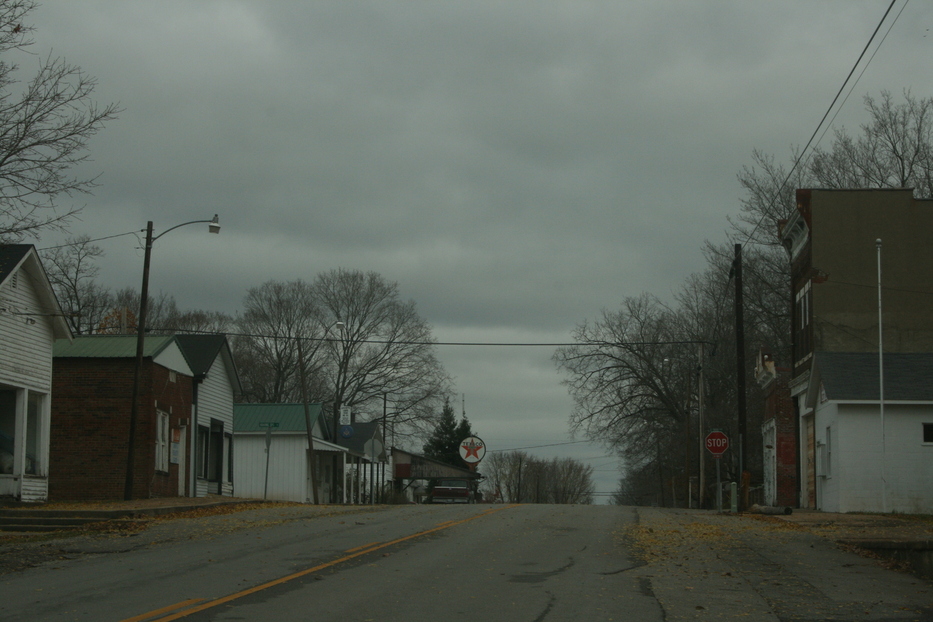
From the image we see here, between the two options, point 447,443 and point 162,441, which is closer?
point 162,441

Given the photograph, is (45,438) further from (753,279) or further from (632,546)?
(753,279)

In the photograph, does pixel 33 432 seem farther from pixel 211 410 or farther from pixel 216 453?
pixel 216 453

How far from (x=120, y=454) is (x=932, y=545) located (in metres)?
23.5

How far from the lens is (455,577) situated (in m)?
11.9

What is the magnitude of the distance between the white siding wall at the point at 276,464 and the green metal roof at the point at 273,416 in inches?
18.0

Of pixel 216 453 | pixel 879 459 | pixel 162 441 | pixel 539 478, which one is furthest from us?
pixel 539 478

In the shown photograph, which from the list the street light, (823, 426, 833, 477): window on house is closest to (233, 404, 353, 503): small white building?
the street light

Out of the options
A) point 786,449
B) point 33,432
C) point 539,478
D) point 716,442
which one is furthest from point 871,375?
point 539,478

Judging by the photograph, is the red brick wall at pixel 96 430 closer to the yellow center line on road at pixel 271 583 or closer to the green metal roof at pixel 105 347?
the green metal roof at pixel 105 347

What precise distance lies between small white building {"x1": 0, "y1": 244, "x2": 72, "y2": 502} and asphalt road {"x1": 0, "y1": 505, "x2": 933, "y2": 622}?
27.7ft

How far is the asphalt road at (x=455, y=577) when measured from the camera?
378 inches

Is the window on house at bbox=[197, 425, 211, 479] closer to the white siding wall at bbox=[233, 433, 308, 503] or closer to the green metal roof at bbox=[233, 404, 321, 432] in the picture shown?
the green metal roof at bbox=[233, 404, 321, 432]

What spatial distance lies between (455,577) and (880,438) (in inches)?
783

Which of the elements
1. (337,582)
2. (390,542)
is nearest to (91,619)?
(337,582)
